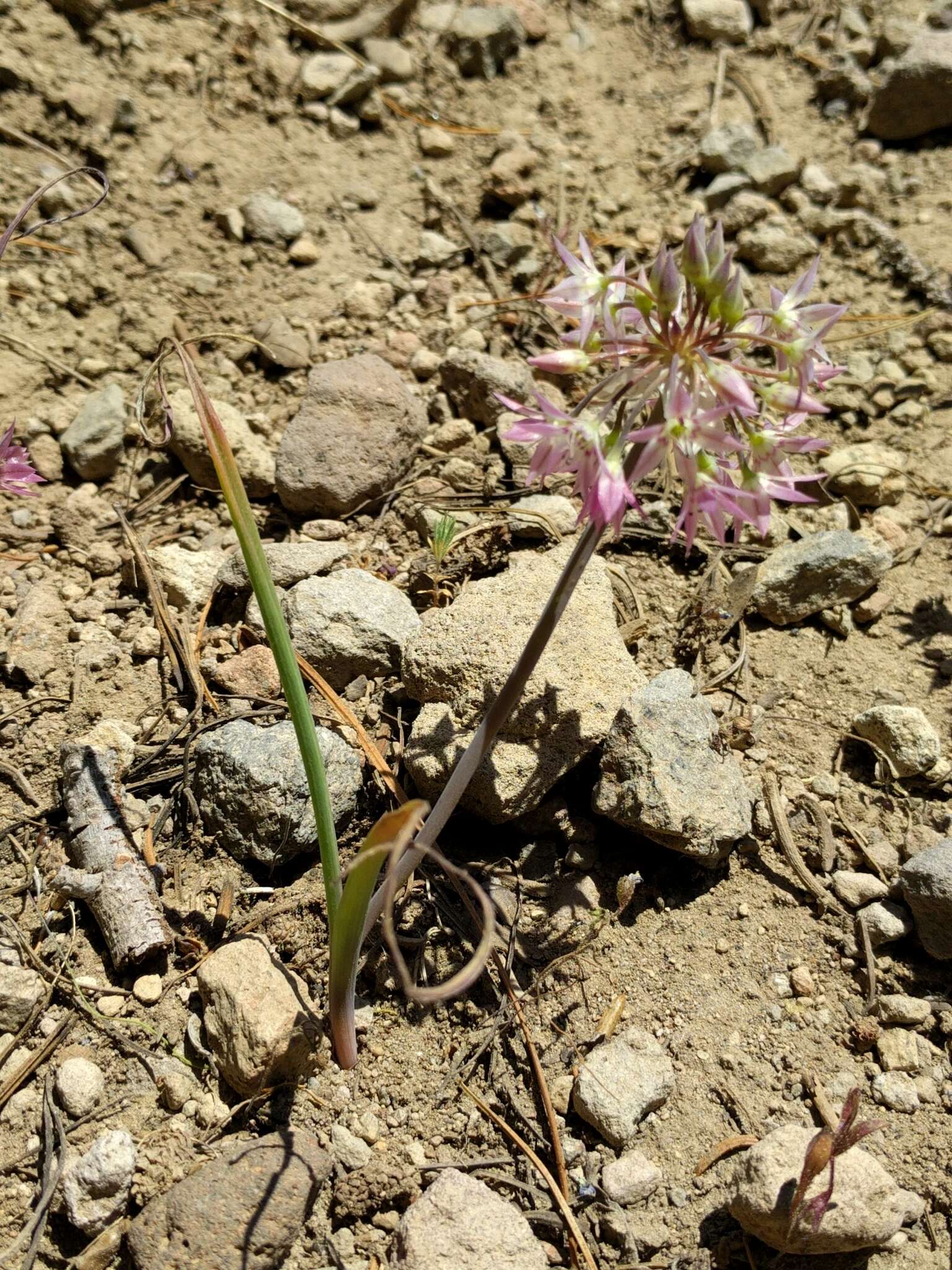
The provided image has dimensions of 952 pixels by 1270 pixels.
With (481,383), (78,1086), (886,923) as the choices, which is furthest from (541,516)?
(78,1086)

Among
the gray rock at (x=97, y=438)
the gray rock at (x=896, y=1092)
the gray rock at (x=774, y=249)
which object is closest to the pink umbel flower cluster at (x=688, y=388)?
the gray rock at (x=896, y=1092)

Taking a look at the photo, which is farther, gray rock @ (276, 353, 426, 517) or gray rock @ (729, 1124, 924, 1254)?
gray rock @ (276, 353, 426, 517)

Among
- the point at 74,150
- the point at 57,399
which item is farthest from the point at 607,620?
the point at 74,150

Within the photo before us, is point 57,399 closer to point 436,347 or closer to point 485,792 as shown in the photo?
point 436,347

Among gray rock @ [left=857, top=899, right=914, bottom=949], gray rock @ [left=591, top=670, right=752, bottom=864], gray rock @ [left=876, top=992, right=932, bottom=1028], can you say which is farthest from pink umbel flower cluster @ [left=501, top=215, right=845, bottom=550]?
gray rock @ [left=876, top=992, right=932, bottom=1028]

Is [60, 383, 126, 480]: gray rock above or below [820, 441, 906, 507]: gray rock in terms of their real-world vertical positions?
below

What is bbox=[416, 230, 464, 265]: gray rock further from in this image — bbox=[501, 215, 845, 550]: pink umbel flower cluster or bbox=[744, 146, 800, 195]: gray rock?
bbox=[501, 215, 845, 550]: pink umbel flower cluster

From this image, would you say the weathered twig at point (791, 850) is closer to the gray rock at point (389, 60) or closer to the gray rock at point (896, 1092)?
the gray rock at point (896, 1092)

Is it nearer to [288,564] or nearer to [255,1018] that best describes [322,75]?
[288,564]

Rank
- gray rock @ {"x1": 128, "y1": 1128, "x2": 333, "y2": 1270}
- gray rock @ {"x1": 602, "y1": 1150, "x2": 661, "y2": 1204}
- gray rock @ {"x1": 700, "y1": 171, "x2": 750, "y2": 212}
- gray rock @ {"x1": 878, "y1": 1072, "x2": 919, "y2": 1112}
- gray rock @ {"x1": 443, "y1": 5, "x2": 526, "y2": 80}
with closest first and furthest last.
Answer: gray rock @ {"x1": 128, "y1": 1128, "x2": 333, "y2": 1270}
gray rock @ {"x1": 602, "y1": 1150, "x2": 661, "y2": 1204}
gray rock @ {"x1": 878, "y1": 1072, "x2": 919, "y2": 1112}
gray rock @ {"x1": 700, "y1": 171, "x2": 750, "y2": 212}
gray rock @ {"x1": 443, "y1": 5, "x2": 526, "y2": 80}
